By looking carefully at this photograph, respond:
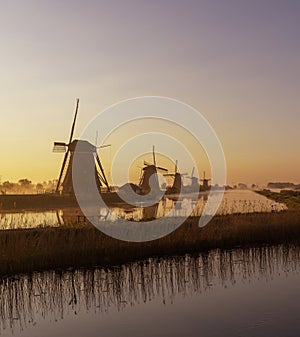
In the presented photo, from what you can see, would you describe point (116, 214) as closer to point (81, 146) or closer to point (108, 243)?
point (108, 243)

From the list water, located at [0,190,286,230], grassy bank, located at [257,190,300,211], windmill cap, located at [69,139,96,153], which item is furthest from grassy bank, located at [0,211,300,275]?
windmill cap, located at [69,139,96,153]

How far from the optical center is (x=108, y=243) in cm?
1392

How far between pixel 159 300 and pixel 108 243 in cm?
449

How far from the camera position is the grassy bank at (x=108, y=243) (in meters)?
12.4

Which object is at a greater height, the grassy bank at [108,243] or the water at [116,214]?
the water at [116,214]

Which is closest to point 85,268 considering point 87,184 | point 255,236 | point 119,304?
point 119,304

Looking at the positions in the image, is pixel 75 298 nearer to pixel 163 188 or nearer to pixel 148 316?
pixel 148 316

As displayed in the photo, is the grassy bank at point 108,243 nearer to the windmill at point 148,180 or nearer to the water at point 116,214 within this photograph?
the water at point 116,214

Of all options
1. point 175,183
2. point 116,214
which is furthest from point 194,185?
point 116,214

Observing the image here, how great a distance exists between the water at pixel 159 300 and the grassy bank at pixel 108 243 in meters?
0.63

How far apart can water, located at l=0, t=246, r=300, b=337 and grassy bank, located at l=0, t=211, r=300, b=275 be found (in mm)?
626

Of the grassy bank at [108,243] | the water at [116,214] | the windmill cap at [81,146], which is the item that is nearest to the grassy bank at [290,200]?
the water at [116,214]

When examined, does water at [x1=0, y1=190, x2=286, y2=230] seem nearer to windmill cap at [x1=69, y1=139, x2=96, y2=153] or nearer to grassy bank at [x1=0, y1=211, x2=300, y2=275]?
grassy bank at [x1=0, y1=211, x2=300, y2=275]

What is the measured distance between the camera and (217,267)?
12.5 metres
